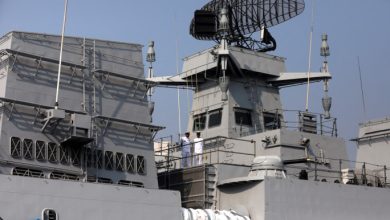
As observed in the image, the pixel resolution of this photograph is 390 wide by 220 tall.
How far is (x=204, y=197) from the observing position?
1720 centimetres

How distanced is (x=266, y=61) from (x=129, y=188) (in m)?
11.3

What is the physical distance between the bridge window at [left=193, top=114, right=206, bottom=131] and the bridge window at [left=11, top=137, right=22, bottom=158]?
32.3ft

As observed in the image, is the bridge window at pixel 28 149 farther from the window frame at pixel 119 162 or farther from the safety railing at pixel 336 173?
the safety railing at pixel 336 173

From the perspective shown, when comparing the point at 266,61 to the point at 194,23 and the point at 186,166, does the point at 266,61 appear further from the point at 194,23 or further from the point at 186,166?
the point at 186,166

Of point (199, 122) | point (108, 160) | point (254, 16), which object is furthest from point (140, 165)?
point (254, 16)

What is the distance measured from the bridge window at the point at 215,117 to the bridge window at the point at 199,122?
418 mm

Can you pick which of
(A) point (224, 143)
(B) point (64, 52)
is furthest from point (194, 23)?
(B) point (64, 52)

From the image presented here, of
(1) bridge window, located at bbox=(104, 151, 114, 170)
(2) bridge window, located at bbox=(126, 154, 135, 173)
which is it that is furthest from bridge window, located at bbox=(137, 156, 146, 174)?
(1) bridge window, located at bbox=(104, 151, 114, 170)

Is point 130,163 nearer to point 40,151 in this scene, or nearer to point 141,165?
point 141,165

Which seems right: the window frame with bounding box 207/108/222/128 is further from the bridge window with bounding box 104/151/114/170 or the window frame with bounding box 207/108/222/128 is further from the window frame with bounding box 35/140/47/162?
the window frame with bounding box 35/140/47/162

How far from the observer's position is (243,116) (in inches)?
907

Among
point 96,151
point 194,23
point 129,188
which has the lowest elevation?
point 129,188

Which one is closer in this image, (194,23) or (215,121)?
(215,121)

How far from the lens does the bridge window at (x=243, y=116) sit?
22797 millimetres
